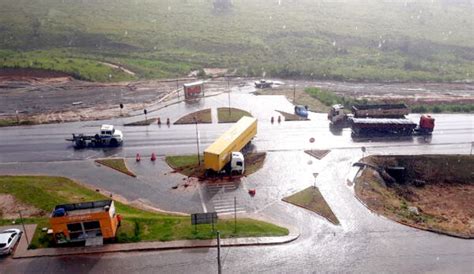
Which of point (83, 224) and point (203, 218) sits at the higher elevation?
point (203, 218)

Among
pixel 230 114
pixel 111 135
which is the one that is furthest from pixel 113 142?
pixel 230 114

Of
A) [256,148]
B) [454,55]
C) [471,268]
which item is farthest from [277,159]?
[454,55]

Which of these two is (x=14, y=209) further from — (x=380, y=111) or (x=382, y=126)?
(x=380, y=111)

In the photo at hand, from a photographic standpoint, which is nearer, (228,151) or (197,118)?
(228,151)

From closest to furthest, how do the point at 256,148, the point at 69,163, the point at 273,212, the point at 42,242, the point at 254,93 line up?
1. the point at 42,242
2. the point at 273,212
3. the point at 69,163
4. the point at 256,148
5. the point at 254,93

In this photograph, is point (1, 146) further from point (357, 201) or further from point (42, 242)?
point (357, 201)

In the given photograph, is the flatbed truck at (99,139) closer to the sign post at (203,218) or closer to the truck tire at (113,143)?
the truck tire at (113,143)
